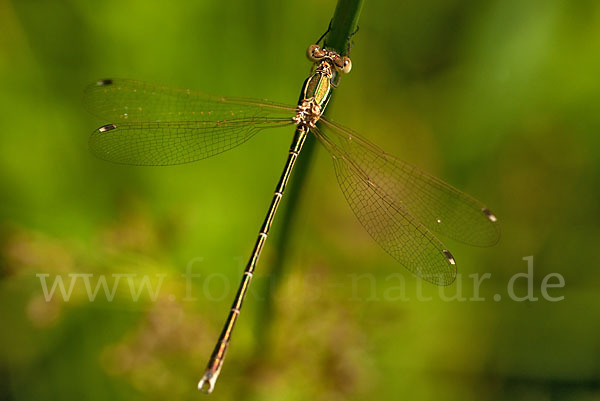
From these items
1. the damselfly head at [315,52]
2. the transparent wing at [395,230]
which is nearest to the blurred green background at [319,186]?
the transparent wing at [395,230]

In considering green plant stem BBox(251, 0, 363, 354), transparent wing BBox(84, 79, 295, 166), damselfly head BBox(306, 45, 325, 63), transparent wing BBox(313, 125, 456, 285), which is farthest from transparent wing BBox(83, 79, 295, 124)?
green plant stem BBox(251, 0, 363, 354)

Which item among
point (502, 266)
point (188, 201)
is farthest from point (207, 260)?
point (502, 266)

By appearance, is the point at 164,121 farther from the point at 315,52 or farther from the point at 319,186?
the point at 319,186

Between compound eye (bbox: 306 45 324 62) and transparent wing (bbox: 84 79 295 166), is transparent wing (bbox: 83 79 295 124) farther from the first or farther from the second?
compound eye (bbox: 306 45 324 62)

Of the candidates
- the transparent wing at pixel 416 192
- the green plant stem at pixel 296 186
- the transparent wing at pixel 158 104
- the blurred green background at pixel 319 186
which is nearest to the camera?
the green plant stem at pixel 296 186

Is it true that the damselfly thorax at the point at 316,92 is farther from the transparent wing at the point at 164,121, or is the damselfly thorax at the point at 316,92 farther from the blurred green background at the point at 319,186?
the blurred green background at the point at 319,186

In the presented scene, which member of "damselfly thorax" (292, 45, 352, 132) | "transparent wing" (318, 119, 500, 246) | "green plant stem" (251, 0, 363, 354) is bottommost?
"green plant stem" (251, 0, 363, 354)

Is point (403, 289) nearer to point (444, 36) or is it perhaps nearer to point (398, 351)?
point (398, 351)
